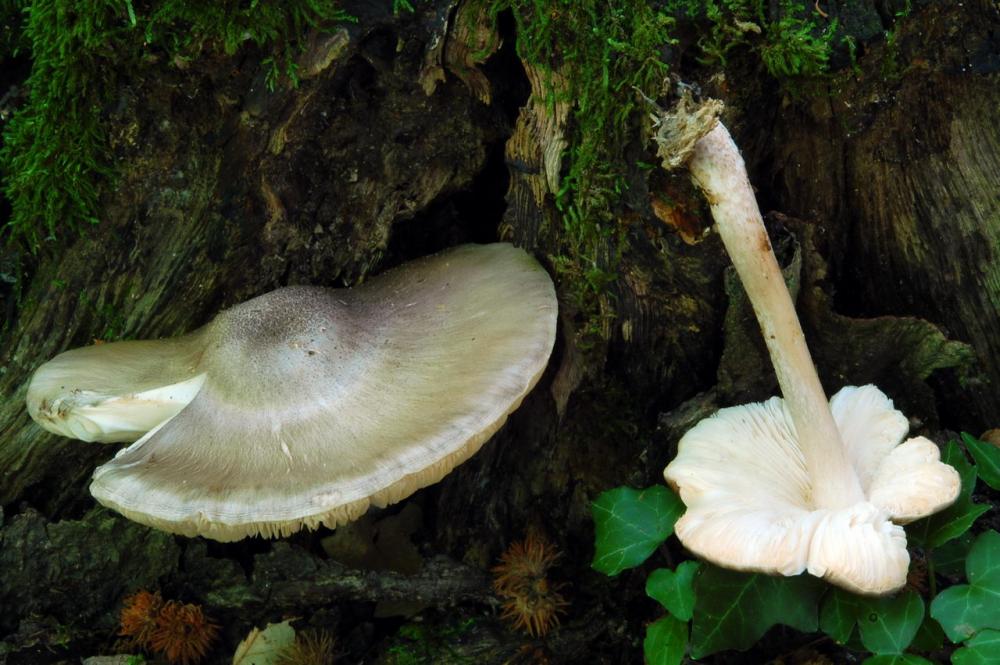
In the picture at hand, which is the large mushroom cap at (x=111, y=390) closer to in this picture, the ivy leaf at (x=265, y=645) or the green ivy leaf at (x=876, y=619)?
the ivy leaf at (x=265, y=645)

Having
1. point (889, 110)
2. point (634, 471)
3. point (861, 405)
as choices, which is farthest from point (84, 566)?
point (889, 110)

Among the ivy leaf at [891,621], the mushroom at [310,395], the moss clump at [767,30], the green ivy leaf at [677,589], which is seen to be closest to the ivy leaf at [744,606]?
the green ivy leaf at [677,589]

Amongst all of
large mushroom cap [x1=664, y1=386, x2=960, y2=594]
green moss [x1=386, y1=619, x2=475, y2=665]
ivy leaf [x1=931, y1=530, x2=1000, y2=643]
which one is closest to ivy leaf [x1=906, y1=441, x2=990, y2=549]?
ivy leaf [x1=931, y1=530, x2=1000, y2=643]

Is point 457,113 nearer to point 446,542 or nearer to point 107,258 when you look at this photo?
point 107,258

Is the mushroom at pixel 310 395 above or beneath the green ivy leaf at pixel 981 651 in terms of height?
above

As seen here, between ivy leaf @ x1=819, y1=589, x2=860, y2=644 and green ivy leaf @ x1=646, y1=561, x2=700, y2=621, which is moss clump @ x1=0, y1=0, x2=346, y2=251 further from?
ivy leaf @ x1=819, y1=589, x2=860, y2=644

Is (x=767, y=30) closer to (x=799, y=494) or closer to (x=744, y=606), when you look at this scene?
(x=799, y=494)

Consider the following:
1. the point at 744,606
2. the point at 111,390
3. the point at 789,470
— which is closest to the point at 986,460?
the point at 789,470
